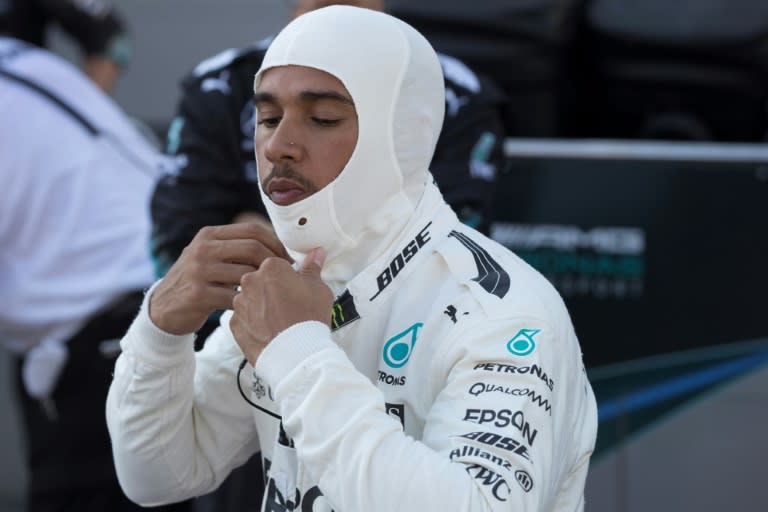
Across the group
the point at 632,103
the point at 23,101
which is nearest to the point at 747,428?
the point at 632,103

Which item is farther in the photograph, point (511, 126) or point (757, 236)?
point (511, 126)

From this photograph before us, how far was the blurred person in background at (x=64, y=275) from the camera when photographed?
369 centimetres

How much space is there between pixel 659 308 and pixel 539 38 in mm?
992

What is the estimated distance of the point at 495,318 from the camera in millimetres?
1839

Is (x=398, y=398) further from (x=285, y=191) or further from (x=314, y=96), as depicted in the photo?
(x=314, y=96)

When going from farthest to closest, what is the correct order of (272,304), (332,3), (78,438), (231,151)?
(78,438) < (231,151) < (332,3) < (272,304)

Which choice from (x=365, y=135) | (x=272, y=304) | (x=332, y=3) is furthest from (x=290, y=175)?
(x=332, y=3)

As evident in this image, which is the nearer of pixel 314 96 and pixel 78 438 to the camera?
pixel 314 96

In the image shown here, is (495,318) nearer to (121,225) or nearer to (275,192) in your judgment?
(275,192)

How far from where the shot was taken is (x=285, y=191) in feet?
6.46

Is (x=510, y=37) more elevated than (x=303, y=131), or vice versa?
(x=303, y=131)

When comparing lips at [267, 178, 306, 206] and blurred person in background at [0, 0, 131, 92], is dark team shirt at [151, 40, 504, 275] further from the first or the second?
blurred person in background at [0, 0, 131, 92]

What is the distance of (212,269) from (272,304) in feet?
0.61

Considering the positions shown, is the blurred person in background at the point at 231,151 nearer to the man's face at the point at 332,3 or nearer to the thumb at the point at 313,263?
the man's face at the point at 332,3
